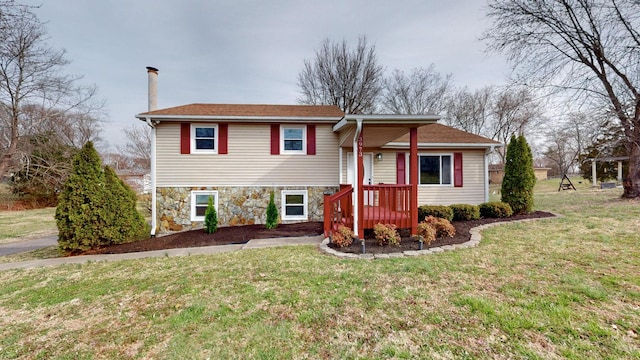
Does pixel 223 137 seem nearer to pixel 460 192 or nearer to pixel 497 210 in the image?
pixel 460 192

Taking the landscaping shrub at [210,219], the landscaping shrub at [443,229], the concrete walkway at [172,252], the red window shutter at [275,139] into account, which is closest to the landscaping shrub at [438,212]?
the landscaping shrub at [443,229]

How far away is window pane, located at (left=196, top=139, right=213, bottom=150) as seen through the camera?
840cm

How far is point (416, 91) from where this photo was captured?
22.9 metres

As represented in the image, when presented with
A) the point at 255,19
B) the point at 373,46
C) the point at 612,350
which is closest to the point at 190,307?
the point at 612,350

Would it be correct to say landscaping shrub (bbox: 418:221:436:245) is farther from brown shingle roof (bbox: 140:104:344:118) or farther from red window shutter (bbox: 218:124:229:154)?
red window shutter (bbox: 218:124:229:154)

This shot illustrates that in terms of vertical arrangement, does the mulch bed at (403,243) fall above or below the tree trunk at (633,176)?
below

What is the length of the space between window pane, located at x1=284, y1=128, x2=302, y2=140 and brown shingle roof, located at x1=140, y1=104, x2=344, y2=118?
49cm

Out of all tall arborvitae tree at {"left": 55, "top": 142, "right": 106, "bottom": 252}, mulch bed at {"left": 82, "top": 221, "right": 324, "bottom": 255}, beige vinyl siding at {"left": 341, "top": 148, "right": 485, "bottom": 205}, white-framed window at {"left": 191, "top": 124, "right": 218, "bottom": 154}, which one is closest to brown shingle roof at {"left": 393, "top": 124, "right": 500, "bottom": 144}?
beige vinyl siding at {"left": 341, "top": 148, "right": 485, "bottom": 205}

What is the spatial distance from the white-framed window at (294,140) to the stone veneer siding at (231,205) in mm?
1244

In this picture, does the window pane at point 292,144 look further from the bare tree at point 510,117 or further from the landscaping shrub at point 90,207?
the bare tree at point 510,117

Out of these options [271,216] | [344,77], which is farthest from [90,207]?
[344,77]

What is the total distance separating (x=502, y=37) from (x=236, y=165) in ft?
43.0

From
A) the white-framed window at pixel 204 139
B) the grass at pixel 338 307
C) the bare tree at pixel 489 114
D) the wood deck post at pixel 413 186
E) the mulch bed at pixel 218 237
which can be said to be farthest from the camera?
the bare tree at pixel 489 114

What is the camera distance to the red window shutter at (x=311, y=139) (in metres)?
8.59
